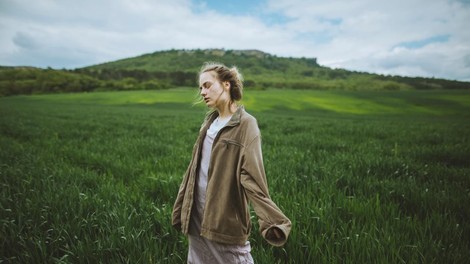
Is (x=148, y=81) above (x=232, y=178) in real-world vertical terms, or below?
above

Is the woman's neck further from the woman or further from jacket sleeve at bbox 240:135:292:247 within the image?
jacket sleeve at bbox 240:135:292:247

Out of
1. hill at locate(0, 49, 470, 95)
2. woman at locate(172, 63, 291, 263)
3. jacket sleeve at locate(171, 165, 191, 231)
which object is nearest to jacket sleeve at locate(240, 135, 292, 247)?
woman at locate(172, 63, 291, 263)

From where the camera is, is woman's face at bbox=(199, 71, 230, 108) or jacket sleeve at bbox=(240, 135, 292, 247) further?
woman's face at bbox=(199, 71, 230, 108)

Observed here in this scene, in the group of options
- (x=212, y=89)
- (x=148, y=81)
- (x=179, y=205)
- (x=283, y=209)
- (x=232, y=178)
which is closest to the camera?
(x=232, y=178)

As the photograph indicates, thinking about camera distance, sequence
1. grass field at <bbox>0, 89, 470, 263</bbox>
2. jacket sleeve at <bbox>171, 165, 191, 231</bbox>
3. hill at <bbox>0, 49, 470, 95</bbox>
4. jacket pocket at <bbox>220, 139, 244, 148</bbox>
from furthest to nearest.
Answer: hill at <bbox>0, 49, 470, 95</bbox>, grass field at <bbox>0, 89, 470, 263</bbox>, jacket sleeve at <bbox>171, 165, 191, 231</bbox>, jacket pocket at <bbox>220, 139, 244, 148</bbox>

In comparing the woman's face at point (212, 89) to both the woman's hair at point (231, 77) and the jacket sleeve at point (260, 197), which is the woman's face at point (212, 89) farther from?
the jacket sleeve at point (260, 197)

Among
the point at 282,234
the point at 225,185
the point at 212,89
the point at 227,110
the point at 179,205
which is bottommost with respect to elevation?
the point at 179,205

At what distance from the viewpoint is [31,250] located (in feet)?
7.88

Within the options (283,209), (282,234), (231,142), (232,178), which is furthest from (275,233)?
(283,209)

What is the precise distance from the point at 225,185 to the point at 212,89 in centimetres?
68

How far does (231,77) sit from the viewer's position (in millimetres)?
2021

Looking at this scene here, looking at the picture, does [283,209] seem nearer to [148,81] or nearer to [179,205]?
[179,205]

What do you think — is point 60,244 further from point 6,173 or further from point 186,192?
point 6,173

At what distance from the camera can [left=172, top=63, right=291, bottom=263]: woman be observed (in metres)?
1.63
